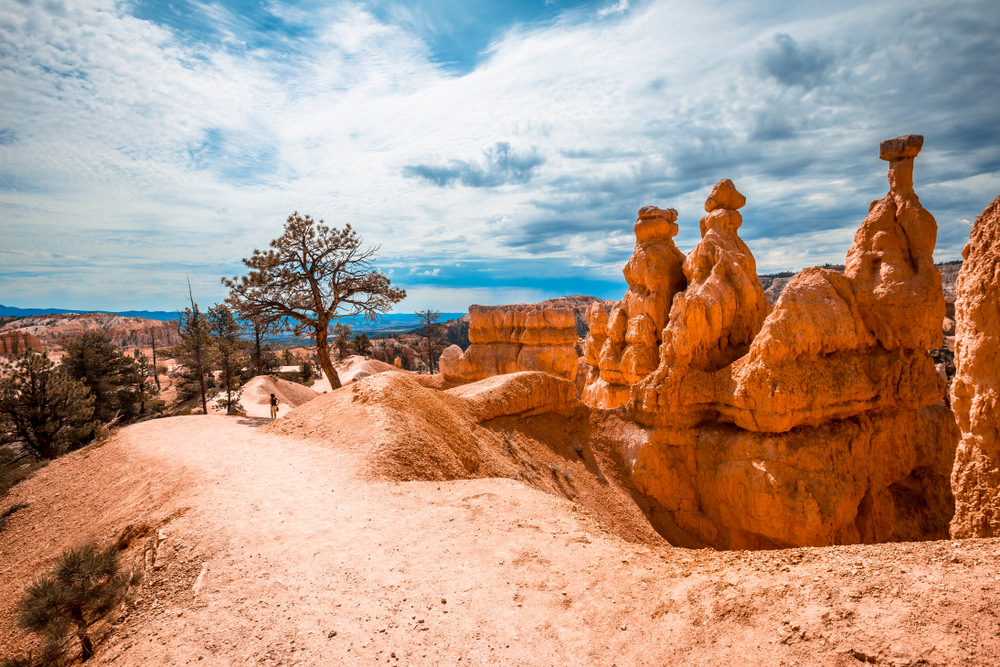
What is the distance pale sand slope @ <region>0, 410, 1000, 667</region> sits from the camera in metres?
3.21

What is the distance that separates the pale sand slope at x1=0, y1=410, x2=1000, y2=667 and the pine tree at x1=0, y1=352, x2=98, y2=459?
27.3ft

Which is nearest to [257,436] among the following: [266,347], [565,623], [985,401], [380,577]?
[380,577]

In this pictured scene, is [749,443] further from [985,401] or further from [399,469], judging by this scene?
[399,469]

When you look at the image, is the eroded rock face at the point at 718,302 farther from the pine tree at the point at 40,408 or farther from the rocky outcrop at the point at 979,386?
the pine tree at the point at 40,408

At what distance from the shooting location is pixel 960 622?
2.85 metres

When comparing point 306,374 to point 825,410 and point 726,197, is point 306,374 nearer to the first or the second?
point 726,197

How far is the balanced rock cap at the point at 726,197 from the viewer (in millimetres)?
16500

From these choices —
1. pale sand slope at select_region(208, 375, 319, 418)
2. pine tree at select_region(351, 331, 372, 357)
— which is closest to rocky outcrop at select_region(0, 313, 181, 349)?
pine tree at select_region(351, 331, 372, 357)

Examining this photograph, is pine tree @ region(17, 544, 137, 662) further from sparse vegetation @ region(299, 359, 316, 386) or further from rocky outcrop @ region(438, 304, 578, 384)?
sparse vegetation @ region(299, 359, 316, 386)

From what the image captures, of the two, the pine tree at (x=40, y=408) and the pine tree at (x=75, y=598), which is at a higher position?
the pine tree at (x=40, y=408)

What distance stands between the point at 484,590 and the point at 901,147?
606 inches

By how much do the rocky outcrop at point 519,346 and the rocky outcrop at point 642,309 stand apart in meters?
8.74

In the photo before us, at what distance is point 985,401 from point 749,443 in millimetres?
7866

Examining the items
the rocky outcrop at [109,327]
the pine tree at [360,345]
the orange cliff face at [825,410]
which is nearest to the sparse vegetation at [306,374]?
the pine tree at [360,345]
